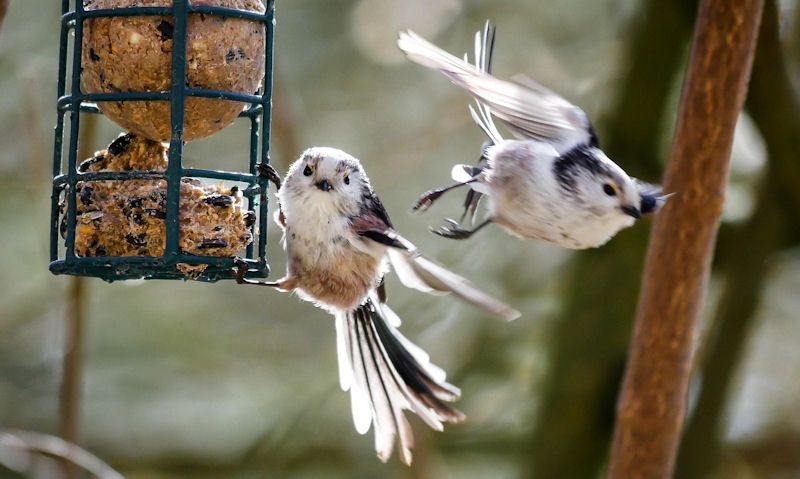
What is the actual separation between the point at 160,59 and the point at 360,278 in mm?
1063

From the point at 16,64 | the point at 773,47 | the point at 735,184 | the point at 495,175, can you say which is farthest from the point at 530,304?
the point at 16,64

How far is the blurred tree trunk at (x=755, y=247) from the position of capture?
5160mm

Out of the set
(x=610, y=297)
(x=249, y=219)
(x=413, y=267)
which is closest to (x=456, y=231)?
(x=413, y=267)

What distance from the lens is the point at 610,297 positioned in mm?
5605

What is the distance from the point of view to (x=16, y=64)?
247 inches

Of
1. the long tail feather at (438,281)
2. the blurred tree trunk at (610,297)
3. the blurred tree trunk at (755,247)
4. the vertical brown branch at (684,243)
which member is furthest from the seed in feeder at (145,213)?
the blurred tree trunk at (755,247)

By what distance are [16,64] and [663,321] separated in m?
3.87

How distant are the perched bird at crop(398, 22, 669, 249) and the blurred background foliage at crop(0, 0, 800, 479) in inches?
62.8

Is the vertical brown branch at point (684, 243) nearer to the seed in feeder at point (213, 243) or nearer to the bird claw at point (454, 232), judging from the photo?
the bird claw at point (454, 232)

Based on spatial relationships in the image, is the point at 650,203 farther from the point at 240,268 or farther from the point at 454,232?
the point at 240,268

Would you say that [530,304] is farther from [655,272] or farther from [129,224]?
[129,224]

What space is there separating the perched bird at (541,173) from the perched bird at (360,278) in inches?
10.0

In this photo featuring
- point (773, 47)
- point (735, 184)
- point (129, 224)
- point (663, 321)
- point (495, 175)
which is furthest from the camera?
point (735, 184)

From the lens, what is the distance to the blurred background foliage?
5465 mm
